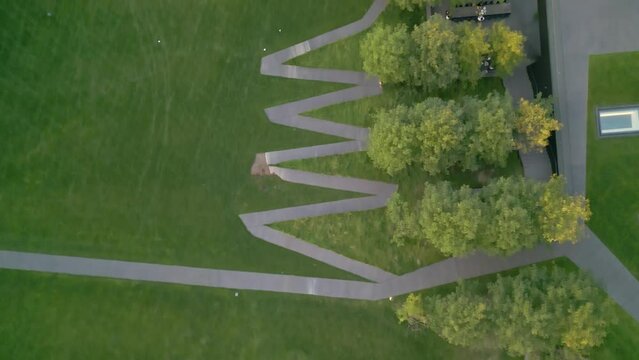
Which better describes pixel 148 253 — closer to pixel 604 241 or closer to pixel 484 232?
pixel 484 232

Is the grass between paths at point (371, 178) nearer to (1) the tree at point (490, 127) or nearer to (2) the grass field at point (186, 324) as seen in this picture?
(2) the grass field at point (186, 324)

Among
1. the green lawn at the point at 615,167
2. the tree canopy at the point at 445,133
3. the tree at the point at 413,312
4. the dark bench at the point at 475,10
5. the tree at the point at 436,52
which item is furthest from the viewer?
the dark bench at the point at 475,10

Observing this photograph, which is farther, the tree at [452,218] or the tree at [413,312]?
the tree at [413,312]

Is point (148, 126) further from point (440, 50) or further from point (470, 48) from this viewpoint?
point (470, 48)

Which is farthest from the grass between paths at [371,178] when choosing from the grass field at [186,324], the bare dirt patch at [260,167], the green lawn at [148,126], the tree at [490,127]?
the tree at [490,127]

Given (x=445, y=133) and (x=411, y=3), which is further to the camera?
(x=411, y=3)

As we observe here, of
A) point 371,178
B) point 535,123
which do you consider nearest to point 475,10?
point 535,123

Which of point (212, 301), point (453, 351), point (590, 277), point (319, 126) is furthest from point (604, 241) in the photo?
point (212, 301)
